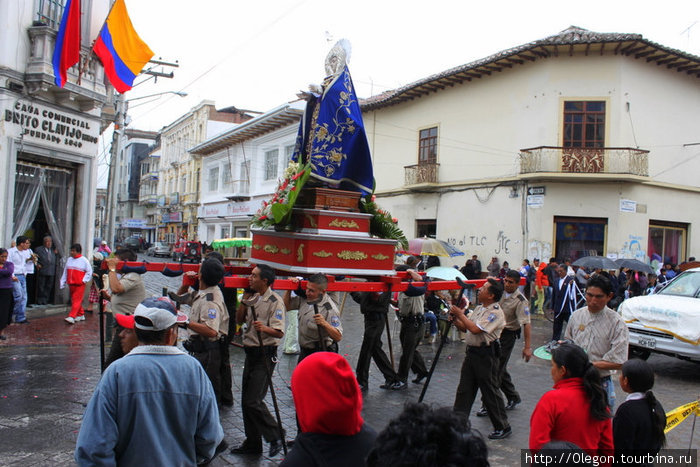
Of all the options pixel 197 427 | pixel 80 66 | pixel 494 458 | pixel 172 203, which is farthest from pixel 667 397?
pixel 172 203

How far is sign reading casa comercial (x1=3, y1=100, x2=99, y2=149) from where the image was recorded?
1131cm

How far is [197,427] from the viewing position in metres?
2.84

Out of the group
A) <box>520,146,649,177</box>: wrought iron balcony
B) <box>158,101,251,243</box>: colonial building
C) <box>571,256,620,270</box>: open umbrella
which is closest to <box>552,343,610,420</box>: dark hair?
<box>571,256,620,270</box>: open umbrella

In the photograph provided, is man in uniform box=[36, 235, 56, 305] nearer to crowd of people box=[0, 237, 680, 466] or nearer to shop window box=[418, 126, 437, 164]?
crowd of people box=[0, 237, 680, 466]

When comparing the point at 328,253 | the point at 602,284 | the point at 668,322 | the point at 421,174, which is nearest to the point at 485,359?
the point at 602,284

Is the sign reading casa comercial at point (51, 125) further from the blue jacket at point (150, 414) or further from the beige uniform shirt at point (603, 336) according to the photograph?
the beige uniform shirt at point (603, 336)

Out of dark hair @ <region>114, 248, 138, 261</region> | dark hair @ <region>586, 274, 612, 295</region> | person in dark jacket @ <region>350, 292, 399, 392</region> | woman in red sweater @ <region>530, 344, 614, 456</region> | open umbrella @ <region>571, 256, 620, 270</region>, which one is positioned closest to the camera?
woman in red sweater @ <region>530, 344, 614, 456</region>

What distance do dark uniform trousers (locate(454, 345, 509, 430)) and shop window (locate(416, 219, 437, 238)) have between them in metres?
17.6

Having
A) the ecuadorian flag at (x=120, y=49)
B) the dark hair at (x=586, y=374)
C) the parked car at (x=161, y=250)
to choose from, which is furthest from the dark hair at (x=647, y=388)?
the parked car at (x=161, y=250)

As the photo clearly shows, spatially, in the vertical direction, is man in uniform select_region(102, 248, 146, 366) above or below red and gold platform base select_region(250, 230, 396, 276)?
below

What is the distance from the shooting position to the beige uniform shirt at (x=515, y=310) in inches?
257

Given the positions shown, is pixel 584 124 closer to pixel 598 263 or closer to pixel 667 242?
pixel 667 242

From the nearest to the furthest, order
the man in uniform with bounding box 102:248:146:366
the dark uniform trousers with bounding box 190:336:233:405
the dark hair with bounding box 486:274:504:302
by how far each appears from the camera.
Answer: the dark uniform trousers with bounding box 190:336:233:405 < the dark hair with bounding box 486:274:504:302 < the man in uniform with bounding box 102:248:146:366

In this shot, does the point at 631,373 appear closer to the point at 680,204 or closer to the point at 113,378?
the point at 113,378
